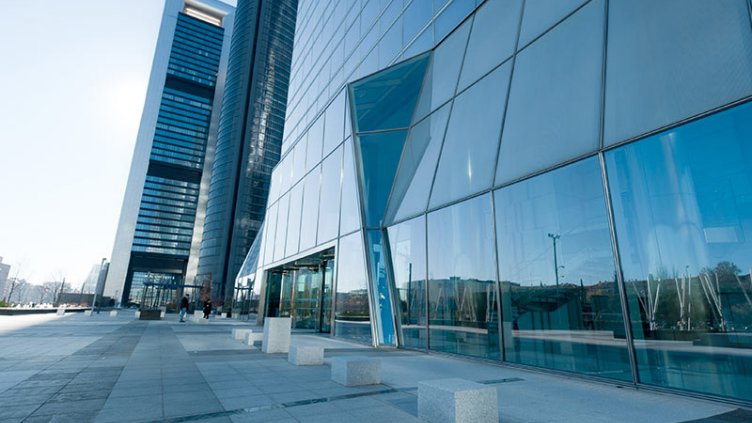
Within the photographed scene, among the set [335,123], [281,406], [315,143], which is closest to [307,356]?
[281,406]

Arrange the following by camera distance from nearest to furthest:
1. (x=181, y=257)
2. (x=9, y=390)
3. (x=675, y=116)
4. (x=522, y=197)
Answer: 1. (x=9, y=390)
2. (x=675, y=116)
3. (x=522, y=197)
4. (x=181, y=257)

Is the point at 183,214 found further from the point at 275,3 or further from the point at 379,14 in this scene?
the point at 379,14

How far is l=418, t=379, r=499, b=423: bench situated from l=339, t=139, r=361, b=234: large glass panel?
10208 mm

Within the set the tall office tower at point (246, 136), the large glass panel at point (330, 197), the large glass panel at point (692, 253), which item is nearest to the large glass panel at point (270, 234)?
the large glass panel at point (330, 197)

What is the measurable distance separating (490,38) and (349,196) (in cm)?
772

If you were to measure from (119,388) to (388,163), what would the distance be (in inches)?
428

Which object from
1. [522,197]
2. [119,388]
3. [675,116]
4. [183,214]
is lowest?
[119,388]

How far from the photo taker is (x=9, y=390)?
5.68 m

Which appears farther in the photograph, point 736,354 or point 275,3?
point 275,3

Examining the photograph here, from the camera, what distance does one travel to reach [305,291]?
23109 millimetres

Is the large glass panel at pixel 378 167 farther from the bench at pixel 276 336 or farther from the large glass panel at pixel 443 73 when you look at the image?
the bench at pixel 276 336

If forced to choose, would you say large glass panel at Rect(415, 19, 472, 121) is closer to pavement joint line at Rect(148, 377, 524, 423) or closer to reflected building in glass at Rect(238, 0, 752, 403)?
reflected building in glass at Rect(238, 0, 752, 403)

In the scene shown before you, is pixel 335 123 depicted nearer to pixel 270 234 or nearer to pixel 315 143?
pixel 315 143

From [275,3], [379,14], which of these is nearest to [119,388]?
[379,14]
